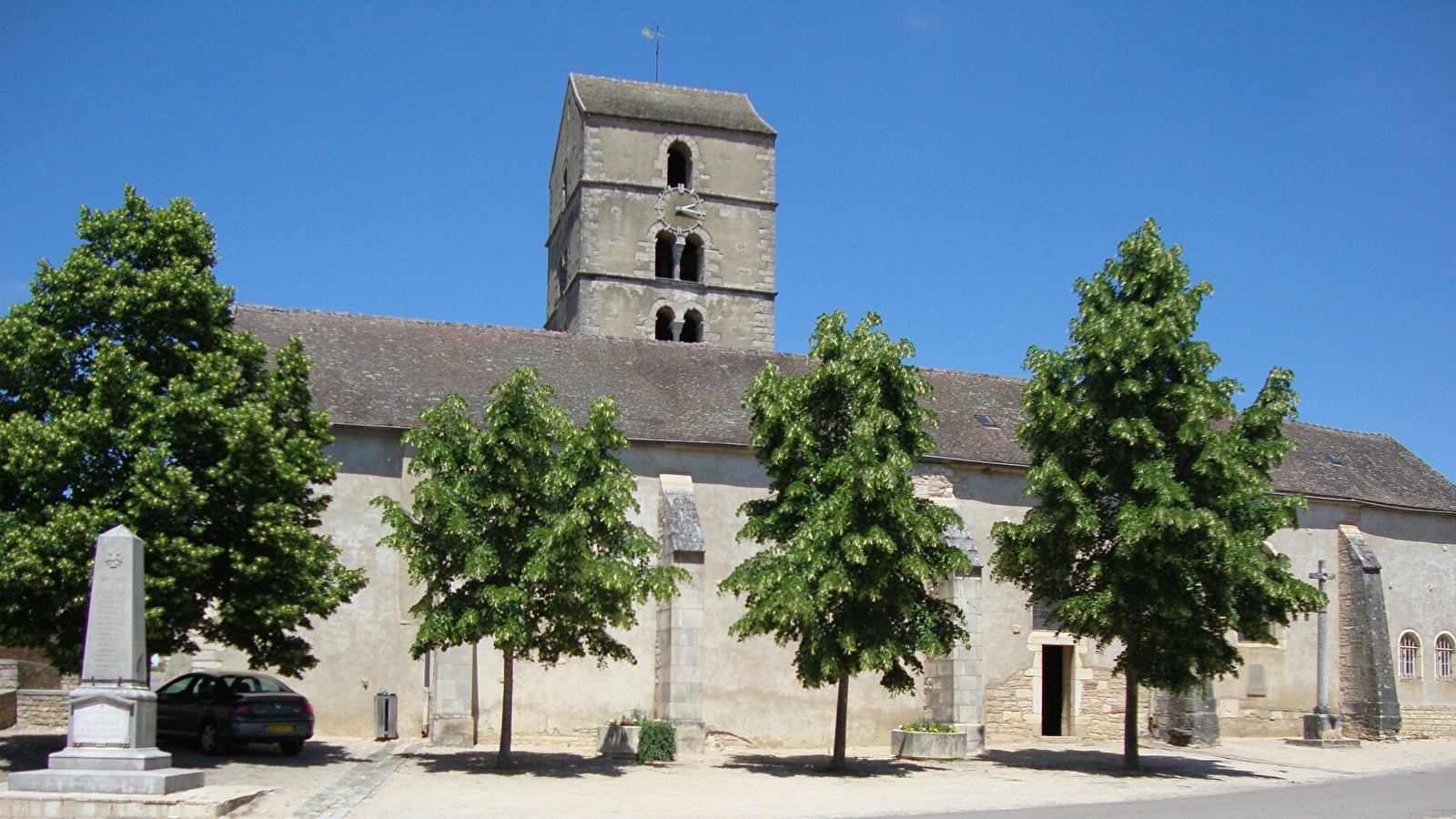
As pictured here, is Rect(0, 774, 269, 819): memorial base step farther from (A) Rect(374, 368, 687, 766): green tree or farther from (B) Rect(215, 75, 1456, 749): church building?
(B) Rect(215, 75, 1456, 749): church building

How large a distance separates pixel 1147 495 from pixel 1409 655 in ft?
47.3

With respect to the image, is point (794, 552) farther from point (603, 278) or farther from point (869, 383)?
point (603, 278)

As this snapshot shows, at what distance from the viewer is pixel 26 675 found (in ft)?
72.1

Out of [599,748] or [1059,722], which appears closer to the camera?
[599,748]

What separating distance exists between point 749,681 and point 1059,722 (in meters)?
6.98

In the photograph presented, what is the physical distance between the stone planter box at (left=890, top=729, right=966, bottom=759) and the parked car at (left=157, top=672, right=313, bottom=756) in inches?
381

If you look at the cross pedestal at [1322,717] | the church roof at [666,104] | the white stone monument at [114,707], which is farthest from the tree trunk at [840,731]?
the church roof at [666,104]

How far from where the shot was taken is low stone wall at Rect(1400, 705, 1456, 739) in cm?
2939

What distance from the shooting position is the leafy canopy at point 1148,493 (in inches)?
772

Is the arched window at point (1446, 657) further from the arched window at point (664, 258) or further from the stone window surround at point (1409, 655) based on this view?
the arched window at point (664, 258)

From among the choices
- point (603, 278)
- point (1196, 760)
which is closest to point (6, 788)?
point (1196, 760)

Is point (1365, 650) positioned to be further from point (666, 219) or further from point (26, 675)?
point (26, 675)

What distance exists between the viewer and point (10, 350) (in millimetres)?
16969

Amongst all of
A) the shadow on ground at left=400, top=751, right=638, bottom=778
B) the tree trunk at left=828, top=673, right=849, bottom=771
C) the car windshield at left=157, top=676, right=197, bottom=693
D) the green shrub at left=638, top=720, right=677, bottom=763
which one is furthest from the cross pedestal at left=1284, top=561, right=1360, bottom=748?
the car windshield at left=157, top=676, right=197, bottom=693
